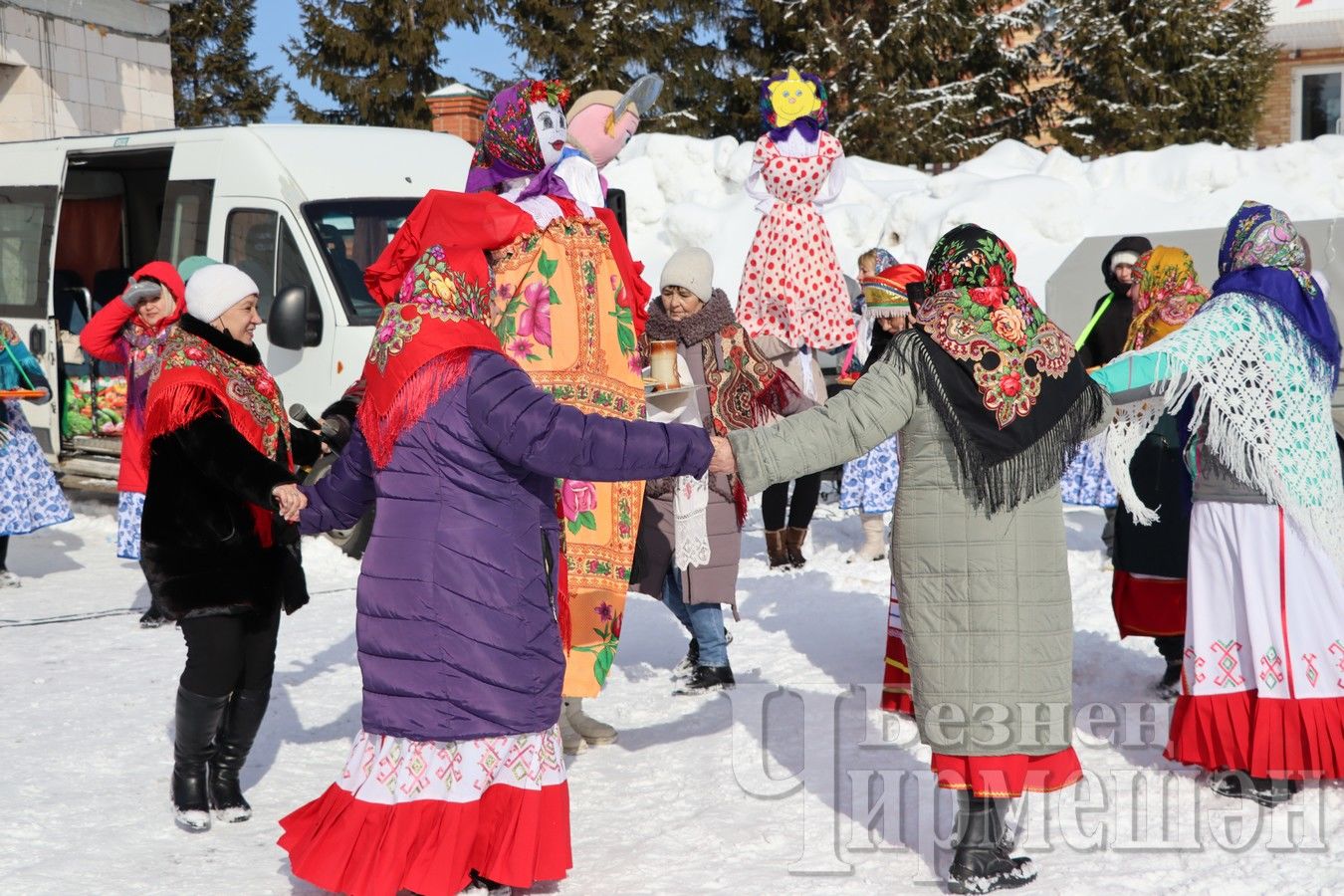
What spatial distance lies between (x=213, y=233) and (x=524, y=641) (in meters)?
6.75

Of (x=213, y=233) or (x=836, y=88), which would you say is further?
(x=836, y=88)

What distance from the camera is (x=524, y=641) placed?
347 centimetres

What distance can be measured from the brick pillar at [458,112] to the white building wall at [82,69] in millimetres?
3474

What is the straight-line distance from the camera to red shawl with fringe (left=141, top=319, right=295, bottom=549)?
4039 millimetres

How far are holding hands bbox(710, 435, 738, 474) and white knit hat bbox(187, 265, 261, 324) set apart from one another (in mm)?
1684

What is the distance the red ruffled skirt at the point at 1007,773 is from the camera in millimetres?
3541

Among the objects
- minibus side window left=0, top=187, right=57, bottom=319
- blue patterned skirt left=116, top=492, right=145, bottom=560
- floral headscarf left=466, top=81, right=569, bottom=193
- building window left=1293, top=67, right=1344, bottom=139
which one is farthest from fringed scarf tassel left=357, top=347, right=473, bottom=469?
building window left=1293, top=67, right=1344, bottom=139

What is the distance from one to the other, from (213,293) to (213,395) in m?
0.36

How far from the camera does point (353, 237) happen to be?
9.06 meters

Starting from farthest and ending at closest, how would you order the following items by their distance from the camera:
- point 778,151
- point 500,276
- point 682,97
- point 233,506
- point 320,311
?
point 682,97
point 320,311
point 778,151
point 500,276
point 233,506

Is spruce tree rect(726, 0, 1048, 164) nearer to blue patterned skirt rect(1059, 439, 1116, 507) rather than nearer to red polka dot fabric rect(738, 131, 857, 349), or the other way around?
red polka dot fabric rect(738, 131, 857, 349)

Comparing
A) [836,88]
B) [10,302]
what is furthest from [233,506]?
[836,88]

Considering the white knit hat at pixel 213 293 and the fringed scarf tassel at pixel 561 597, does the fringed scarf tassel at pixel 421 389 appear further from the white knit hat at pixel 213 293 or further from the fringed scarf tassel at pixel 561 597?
the white knit hat at pixel 213 293

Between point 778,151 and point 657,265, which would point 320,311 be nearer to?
point 778,151
